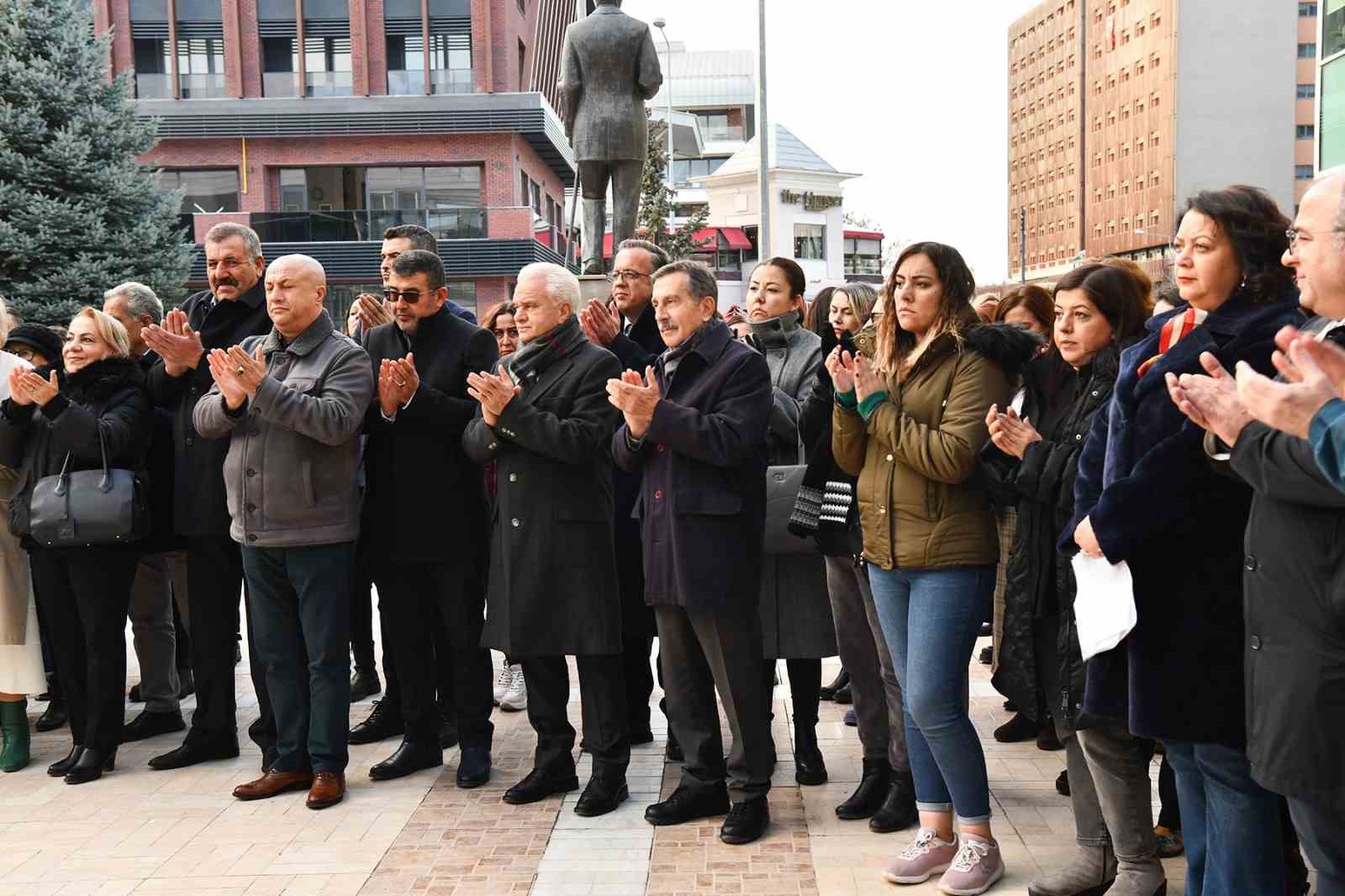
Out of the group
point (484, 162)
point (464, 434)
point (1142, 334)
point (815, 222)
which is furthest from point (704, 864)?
point (815, 222)

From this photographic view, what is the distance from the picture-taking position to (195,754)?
22.2 feet

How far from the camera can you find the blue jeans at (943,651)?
4.79 m

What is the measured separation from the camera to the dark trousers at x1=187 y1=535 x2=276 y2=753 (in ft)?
21.5

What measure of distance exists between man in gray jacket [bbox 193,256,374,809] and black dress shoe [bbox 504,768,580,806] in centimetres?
80

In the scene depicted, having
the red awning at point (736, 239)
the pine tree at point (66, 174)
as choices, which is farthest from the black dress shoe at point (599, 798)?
the red awning at point (736, 239)

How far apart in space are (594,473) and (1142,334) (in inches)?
94.2

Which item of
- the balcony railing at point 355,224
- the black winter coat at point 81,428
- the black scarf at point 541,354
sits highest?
the balcony railing at point 355,224

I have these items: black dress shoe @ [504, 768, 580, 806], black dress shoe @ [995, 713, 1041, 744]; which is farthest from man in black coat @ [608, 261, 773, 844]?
black dress shoe @ [995, 713, 1041, 744]

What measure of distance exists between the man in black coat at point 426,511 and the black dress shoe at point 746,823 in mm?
1403

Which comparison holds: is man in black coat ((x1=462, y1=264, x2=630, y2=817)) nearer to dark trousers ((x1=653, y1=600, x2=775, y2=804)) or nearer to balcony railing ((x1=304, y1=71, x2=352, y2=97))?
dark trousers ((x1=653, y1=600, x2=775, y2=804))

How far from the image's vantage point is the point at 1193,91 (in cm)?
9581

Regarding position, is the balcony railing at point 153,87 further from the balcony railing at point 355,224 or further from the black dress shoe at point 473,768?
the black dress shoe at point 473,768

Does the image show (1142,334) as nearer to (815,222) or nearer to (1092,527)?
(1092,527)

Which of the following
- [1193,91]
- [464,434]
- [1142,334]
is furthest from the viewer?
[1193,91]
